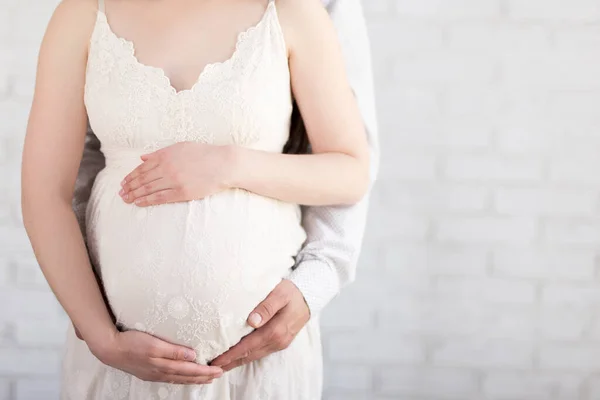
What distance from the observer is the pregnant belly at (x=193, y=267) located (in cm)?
105

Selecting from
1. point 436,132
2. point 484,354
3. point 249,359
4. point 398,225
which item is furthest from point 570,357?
point 249,359

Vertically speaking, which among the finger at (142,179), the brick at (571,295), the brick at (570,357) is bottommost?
the brick at (570,357)

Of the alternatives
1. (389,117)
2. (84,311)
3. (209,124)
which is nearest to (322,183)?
(209,124)

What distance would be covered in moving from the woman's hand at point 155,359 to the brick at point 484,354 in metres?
0.86

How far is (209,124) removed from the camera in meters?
1.10

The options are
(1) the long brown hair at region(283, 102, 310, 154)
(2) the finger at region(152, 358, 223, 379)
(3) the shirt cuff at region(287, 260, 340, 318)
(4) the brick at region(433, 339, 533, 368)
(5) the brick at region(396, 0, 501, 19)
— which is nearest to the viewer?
(2) the finger at region(152, 358, 223, 379)

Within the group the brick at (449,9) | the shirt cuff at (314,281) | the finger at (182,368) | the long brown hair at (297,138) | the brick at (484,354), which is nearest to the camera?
the finger at (182,368)

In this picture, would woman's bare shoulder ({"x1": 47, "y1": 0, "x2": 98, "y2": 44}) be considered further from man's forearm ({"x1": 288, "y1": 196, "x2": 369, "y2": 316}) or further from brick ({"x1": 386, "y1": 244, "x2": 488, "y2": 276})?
brick ({"x1": 386, "y1": 244, "x2": 488, "y2": 276})

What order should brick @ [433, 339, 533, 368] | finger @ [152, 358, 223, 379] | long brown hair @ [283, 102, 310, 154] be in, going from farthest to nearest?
brick @ [433, 339, 533, 368] → long brown hair @ [283, 102, 310, 154] → finger @ [152, 358, 223, 379]

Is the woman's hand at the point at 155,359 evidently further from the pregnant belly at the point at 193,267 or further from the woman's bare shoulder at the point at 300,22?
the woman's bare shoulder at the point at 300,22

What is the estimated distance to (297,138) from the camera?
1.28m

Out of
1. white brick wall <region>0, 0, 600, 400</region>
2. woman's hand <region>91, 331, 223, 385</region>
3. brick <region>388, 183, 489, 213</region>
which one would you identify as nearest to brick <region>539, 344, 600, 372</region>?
white brick wall <region>0, 0, 600, 400</region>

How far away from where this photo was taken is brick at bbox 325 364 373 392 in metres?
1.77

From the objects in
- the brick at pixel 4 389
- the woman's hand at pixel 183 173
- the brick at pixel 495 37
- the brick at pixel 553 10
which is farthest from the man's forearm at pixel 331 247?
the brick at pixel 4 389
